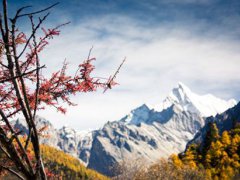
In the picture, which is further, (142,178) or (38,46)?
(142,178)

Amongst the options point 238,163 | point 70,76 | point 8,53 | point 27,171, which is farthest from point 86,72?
point 238,163

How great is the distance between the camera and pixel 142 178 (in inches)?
1978

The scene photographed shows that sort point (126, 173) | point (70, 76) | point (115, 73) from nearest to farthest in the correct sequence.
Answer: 1. point (115, 73)
2. point (70, 76)
3. point (126, 173)

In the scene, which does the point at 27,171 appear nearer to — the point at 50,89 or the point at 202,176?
the point at 50,89

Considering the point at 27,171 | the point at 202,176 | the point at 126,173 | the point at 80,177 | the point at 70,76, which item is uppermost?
the point at 70,76

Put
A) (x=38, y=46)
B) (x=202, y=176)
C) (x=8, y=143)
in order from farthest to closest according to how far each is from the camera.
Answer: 1. (x=202, y=176)
2. (x=38, y=46)
3. (x=8, y=143)

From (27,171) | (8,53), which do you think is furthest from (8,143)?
(8,53)

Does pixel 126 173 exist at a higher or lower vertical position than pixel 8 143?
lower

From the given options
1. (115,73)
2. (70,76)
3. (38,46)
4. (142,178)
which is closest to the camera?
(38,46)

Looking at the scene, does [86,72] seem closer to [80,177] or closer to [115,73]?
[115,73]

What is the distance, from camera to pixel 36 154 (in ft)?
14.8

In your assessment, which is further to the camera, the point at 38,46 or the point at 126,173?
the point at 126,173

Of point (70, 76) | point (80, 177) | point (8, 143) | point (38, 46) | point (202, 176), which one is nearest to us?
point (8, 143)

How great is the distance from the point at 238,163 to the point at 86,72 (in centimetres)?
7021
